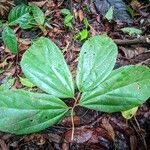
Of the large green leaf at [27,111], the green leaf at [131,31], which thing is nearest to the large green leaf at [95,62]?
the large green leaf at [27,111]

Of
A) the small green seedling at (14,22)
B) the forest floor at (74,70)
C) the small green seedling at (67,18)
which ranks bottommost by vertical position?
the forest floor at (74,70)

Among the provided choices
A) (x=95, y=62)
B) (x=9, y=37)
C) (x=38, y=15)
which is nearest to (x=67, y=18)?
(x=38, y=15)

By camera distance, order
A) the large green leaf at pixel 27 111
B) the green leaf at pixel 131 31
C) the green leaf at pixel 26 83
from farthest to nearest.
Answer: the green leaf at pixel 131 31, the green leaf at pixel 26 83, the large green leaf at pixel 27 111

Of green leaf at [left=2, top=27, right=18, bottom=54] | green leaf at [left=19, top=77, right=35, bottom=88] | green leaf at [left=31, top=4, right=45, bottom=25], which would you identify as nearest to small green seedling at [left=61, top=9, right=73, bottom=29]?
green leaf at [left=31, top=4, right=45, bottom=25]

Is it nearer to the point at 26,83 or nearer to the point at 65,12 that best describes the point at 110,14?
the point at 65,12

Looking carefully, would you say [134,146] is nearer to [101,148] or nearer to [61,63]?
[101,148]

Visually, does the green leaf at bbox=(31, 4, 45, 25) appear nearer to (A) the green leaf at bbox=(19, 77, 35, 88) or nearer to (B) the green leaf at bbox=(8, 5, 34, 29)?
(B) the green leaf at bbox=(8, 5, 34, 29)

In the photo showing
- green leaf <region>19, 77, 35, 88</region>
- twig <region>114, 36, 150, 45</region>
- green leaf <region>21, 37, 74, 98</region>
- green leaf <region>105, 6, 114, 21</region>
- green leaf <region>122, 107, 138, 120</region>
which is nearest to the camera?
green leaf <region>21, 37, 74, 98</region>

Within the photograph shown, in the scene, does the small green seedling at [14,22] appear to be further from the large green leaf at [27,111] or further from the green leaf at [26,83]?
the large green leaf at [27,111]
